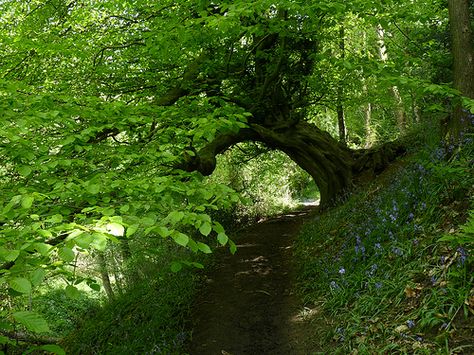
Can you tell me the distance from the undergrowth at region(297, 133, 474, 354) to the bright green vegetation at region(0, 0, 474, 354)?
0.15ft

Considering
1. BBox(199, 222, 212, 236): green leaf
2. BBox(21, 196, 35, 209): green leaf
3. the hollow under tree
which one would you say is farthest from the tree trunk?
BBox(21, 196, 35, 209): green leaf

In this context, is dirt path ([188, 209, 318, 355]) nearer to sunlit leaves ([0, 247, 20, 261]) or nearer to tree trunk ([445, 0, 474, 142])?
tree trunk ([445, 0, 474, 142])

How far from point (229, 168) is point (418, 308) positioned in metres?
12.6

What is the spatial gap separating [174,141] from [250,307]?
313cm

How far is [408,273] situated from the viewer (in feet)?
15.7

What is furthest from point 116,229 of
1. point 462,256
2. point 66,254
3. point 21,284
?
point 462,256

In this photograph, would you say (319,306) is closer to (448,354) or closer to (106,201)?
(448,354)

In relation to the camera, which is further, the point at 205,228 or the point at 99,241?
the point at 205,228

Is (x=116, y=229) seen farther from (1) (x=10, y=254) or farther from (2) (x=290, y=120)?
(2) (x=290, y=120)

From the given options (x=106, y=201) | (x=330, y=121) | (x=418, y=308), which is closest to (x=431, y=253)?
(x=418, y=308)

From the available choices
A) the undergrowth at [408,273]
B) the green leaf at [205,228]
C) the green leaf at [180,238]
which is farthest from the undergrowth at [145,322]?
the green leaf at [180,238]

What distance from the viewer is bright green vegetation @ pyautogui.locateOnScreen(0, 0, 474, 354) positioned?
11.0 ft

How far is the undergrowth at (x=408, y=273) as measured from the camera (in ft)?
12.4

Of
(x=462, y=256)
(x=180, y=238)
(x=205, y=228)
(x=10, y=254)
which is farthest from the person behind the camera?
(x=462, y=256)
